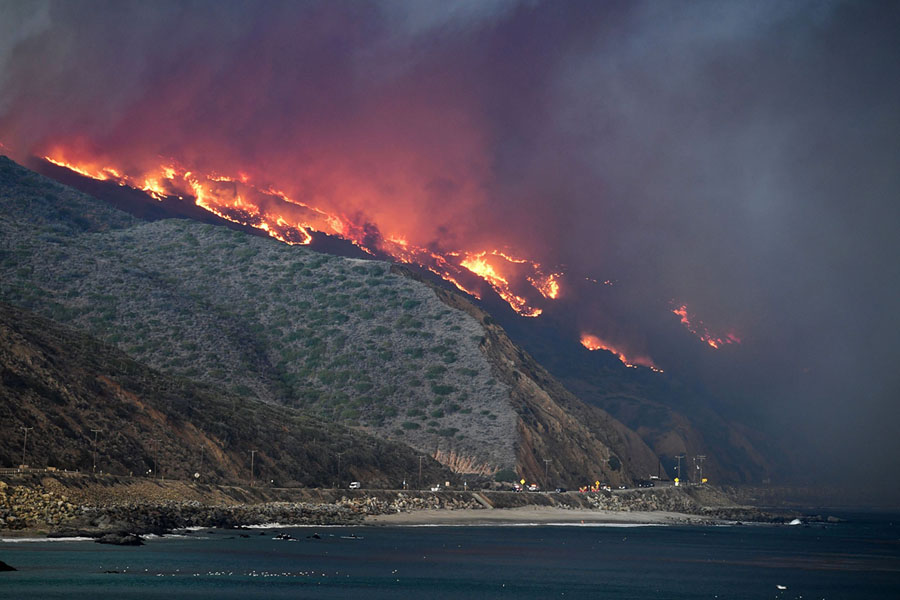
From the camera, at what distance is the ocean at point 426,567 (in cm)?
6912

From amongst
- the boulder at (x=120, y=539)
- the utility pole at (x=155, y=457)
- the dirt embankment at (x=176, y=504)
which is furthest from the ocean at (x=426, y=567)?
the utility pole at (x=155, y=457)

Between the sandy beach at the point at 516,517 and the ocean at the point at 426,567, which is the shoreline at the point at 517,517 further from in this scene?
the ocean at the point at 426,567

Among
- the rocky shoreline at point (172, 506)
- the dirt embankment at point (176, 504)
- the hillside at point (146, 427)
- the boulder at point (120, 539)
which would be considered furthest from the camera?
the hillside at point (146, 427)

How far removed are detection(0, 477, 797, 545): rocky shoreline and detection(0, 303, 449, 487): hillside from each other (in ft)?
26.8

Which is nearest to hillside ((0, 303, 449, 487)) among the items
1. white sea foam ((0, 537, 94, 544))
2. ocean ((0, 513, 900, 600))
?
ocean ((0, 513, 900, 600))

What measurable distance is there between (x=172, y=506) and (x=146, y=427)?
3080 centimetres

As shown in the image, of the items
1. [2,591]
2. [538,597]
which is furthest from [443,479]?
[2,591]

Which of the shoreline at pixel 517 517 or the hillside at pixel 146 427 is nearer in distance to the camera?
the hillside at pixel 146 427

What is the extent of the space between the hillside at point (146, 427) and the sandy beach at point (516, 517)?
16403 millimetres

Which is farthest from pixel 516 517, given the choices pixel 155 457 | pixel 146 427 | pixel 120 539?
pixel 120 539

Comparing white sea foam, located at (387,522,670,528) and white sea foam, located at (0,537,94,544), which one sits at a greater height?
white sea foam, located at (387,522,670,528)

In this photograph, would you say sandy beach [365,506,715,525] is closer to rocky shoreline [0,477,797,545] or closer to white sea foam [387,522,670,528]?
white sea foam [387,522,670,528]

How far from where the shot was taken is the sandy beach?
491 ft

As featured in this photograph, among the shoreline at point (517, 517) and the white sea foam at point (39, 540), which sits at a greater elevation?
the shoreline at point (517, 517)
